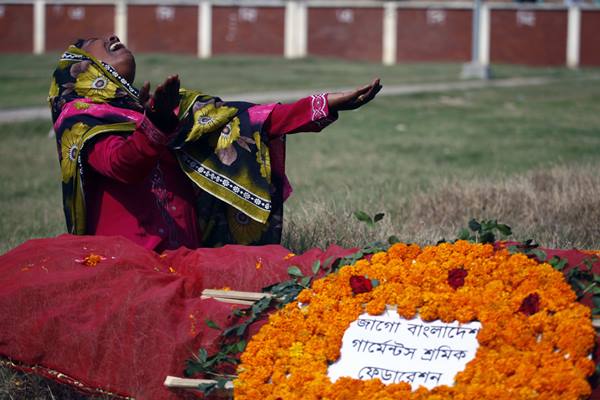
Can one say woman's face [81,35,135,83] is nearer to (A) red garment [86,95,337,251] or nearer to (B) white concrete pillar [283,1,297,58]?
(A) red garment [86,95,337,251]

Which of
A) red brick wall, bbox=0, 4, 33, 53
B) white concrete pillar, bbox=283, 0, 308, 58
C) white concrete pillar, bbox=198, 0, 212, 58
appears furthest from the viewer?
red brick wall, bbox=0, 4, 33, 53

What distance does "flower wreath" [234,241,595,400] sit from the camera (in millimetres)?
3021

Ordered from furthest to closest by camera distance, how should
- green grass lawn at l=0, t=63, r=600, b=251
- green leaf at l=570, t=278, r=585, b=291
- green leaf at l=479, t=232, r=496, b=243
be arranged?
green grass lawn at l=0, t=63, r=600, b=251, green leaf at l=479, t=232, r=496, b=243, green leaf at l=570, t=278, r=585, b=291

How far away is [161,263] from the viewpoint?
4.13 meters

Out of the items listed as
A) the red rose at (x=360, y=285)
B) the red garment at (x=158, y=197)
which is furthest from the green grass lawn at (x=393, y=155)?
the red rose at (x=360, y=285)

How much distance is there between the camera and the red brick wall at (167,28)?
3641 cm

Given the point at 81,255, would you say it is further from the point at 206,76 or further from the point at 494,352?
the point at 206,76

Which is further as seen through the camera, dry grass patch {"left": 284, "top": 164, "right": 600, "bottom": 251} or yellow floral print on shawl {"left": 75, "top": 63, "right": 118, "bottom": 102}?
dry grass patch {"left": 284, "top": 164, "right": 600, "bottom": 251}

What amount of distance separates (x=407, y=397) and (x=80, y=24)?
3658 cm

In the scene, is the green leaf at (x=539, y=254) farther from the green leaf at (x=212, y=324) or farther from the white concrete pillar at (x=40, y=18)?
the white concrete pillar at (x=40, y=18)

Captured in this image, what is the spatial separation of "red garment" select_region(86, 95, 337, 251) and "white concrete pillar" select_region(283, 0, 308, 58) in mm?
31669

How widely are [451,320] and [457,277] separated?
8.0 inches

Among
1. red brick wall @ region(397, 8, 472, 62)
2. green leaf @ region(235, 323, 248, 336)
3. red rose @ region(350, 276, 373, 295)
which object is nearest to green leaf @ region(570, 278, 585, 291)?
red rose @ region(350, 276, 373, 295)

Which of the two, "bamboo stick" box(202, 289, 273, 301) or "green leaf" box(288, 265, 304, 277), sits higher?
"green leaf" box(288, 265, 304, 277)
